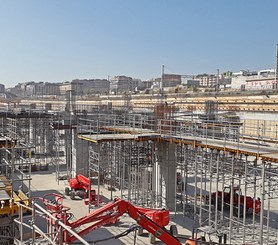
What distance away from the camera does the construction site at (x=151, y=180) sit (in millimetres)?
10191

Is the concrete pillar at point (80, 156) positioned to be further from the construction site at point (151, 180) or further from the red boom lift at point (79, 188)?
the red boom lift at point (79, 188)

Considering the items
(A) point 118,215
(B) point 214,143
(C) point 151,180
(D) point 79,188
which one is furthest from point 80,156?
(A) point 118,215

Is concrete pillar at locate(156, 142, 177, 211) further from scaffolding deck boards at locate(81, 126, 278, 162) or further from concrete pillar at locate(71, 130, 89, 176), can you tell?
concrete pillar at locate(71, 130, 89, 176)

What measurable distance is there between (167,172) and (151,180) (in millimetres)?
1709

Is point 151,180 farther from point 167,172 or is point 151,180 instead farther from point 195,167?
point 195,167

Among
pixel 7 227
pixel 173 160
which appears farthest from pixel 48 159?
pixel 7 227

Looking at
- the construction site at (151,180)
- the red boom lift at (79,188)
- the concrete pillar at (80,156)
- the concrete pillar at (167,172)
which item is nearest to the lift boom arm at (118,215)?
the construction site at (151,180)

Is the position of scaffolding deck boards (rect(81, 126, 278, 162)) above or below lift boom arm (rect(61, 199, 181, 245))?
above

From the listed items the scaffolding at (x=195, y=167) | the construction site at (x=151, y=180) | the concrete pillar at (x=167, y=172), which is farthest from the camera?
the concrete pillar at (x=167, y=172)

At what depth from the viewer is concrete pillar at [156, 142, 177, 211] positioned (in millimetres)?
16953

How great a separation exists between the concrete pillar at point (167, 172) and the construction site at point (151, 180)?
0.05 meters

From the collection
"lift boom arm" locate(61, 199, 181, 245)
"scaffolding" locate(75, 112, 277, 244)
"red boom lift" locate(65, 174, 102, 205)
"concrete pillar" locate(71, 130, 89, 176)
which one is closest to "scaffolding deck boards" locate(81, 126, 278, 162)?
"scaffolding" locate(75, 112, 277, 244)

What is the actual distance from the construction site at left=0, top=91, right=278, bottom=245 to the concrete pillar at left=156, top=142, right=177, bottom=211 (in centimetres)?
5

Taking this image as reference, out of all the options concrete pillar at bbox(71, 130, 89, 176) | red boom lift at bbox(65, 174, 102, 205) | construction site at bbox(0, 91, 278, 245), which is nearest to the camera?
construction site at bbox(0, 91, 278, 245)
